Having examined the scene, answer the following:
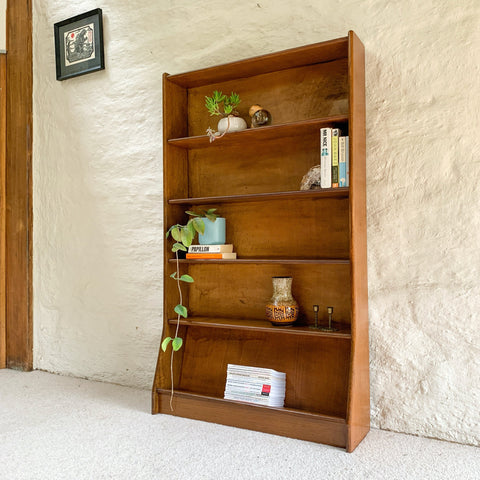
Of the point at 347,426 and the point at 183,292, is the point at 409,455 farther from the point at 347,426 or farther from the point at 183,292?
the point at 183,292

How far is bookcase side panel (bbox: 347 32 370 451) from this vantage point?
2100mm

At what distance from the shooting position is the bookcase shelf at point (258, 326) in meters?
2.17

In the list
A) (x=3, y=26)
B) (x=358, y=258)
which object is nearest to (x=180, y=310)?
(x=358, y=258)

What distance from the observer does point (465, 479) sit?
1805 mm

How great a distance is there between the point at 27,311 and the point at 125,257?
0.98 metres

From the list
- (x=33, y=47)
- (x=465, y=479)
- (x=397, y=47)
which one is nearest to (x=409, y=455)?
(x=465, y=479)

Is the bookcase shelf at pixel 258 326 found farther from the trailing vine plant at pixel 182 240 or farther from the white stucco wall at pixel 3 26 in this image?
the white stucco wall at pixel 3 26

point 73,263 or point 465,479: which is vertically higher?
point 73,263

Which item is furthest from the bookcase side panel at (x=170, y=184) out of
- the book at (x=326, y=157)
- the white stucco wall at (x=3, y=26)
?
the white stucco wall at (x=3, y=26)

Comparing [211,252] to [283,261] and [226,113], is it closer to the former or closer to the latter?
[283,261]

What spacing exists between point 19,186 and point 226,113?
1.89 meters

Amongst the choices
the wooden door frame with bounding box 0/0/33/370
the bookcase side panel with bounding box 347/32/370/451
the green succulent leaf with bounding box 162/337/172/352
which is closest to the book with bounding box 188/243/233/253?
the green succulent leaf with bounding box 162/337/172/352

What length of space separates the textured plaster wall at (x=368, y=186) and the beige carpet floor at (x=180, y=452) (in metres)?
0.28

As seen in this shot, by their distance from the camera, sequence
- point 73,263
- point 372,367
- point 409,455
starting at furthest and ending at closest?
1. point 73,263
2. point 372,367
3. point 409,455
